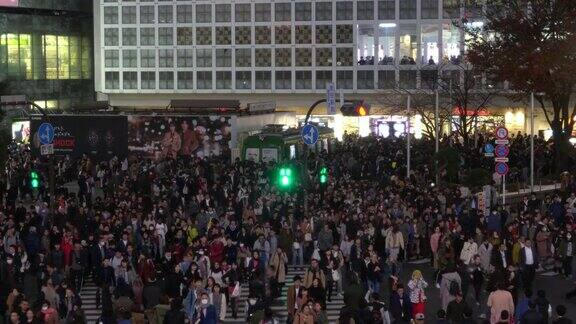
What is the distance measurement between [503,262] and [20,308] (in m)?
10.7

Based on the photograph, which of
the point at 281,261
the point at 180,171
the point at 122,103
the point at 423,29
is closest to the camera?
the point at 281,261

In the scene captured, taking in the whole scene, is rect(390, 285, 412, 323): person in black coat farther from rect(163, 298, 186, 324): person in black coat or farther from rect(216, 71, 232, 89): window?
rect(216, 71, 232, 89): window

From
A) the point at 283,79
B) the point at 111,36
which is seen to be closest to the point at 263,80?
the point at 283,79

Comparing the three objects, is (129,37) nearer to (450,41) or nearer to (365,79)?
(365,79)

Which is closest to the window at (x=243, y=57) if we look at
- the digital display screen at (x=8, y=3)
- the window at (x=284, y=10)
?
the window at (x=284, y=10)

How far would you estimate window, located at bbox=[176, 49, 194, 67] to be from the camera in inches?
3048

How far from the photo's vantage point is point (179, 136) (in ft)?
174

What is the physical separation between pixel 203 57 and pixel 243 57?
270 cm

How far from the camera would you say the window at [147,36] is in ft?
254

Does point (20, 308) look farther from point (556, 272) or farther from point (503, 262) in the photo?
point (556, 272)

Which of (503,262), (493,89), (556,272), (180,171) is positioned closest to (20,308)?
(503,262)

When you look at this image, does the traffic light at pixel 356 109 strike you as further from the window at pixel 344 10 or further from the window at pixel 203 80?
the window at pixel 203 80

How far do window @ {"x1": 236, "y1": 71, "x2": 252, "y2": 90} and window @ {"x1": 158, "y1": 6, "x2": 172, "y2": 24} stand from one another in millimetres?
5787

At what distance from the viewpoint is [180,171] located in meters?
44.3
